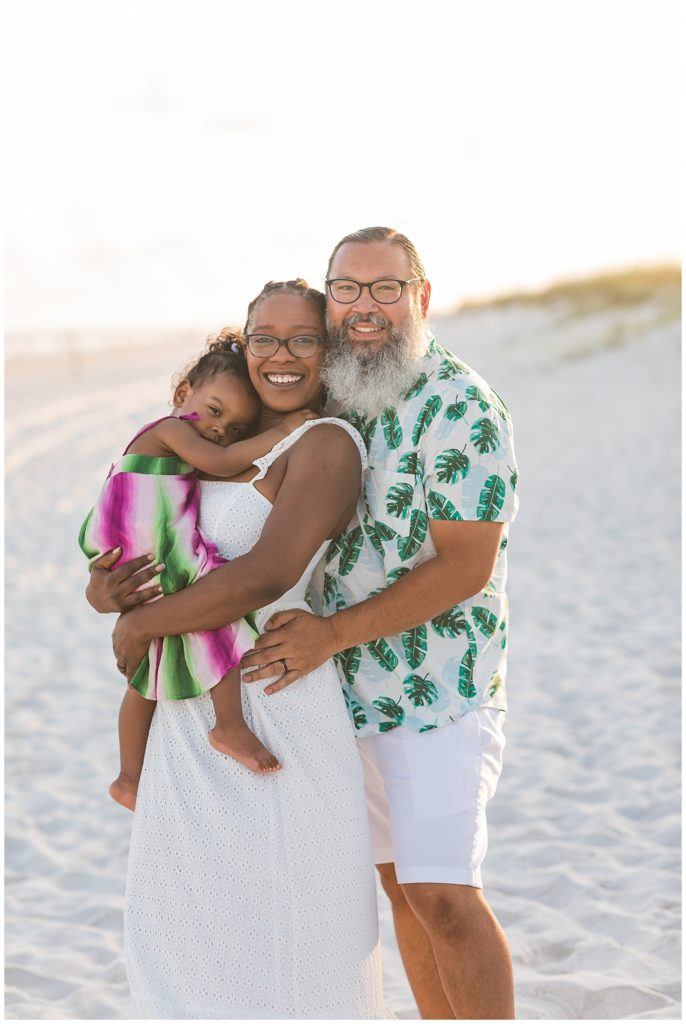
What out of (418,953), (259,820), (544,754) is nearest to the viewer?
(259,820)

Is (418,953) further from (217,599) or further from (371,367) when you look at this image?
(371,367)

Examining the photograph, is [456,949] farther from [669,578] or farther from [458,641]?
[669,578]

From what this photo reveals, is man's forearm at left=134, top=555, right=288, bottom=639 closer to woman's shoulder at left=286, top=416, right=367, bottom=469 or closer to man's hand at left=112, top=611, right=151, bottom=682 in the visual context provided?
man's hand at left=112, top=611, right=151, bottom=682

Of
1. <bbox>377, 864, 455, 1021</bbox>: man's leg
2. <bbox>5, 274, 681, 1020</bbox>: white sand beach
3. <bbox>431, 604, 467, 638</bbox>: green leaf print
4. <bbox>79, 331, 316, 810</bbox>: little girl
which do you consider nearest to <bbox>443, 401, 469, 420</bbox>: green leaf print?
<bbox>79, 331, 316, 810</bbox>: little girl

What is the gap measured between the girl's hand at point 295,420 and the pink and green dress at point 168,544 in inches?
9.6

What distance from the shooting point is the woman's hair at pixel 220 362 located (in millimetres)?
2867

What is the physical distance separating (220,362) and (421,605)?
0.79 meters

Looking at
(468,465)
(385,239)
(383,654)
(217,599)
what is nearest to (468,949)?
(383,654)

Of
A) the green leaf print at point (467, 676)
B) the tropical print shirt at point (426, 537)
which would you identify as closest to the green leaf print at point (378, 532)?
the tropical print shirt at point (426, 537)

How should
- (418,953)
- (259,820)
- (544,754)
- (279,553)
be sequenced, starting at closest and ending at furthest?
(279,553) → (259,820) → (418,953) → (544,754)

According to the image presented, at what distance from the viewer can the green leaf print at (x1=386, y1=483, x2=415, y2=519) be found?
8.99 ft

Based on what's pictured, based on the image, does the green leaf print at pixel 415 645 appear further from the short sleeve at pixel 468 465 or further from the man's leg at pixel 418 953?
the man's leg at pixel 418 953

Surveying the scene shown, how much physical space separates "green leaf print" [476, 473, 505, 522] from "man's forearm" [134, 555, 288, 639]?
50 centimetres

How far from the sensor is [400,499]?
275 centimetres
